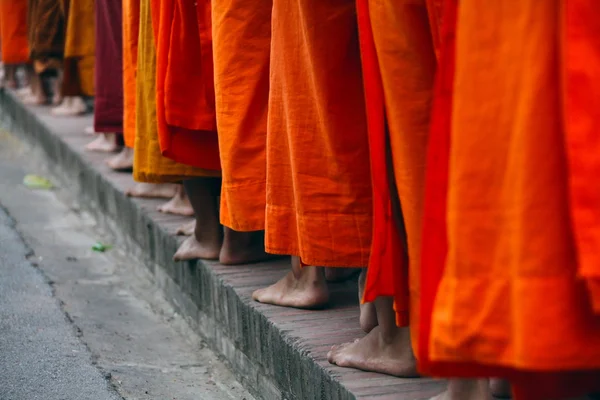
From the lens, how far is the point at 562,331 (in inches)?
73.8

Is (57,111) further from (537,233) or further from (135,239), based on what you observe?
(537,233)

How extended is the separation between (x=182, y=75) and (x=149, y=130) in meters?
0.37

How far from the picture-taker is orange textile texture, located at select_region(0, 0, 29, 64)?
842cm

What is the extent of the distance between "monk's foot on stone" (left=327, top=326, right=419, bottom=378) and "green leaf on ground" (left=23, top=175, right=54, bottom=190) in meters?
4.47

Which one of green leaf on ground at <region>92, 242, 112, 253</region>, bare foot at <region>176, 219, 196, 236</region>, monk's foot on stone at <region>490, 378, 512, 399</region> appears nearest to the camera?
monk's foot on stone at <region>490, 378, 512, 399</region>

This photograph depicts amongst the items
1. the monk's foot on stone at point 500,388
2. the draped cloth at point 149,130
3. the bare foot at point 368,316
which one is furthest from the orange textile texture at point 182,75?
the monk's foot on stone at point 500,388

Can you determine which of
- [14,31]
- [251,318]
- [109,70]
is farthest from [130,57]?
[14,31]

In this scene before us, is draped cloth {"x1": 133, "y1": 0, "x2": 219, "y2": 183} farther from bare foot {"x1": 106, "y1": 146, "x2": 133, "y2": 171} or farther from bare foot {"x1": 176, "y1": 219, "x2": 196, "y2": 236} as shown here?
bare foot {"x1": 106, "y1": 146, "x2": 133, "y2": 171}

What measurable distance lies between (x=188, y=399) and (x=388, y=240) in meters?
1.29

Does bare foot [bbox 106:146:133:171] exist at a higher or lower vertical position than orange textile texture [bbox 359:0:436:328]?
lower

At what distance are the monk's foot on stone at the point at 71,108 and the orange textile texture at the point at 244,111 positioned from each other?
4573 mm

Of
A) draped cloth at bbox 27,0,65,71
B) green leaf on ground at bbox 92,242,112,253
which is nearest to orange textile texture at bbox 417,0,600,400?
green leaf on ground at bbox 92,242,112,253

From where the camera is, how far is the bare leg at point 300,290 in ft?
11.8

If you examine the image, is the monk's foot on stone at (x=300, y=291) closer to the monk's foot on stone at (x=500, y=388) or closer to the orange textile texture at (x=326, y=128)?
the orange textile texture at (x=326, y=128)
